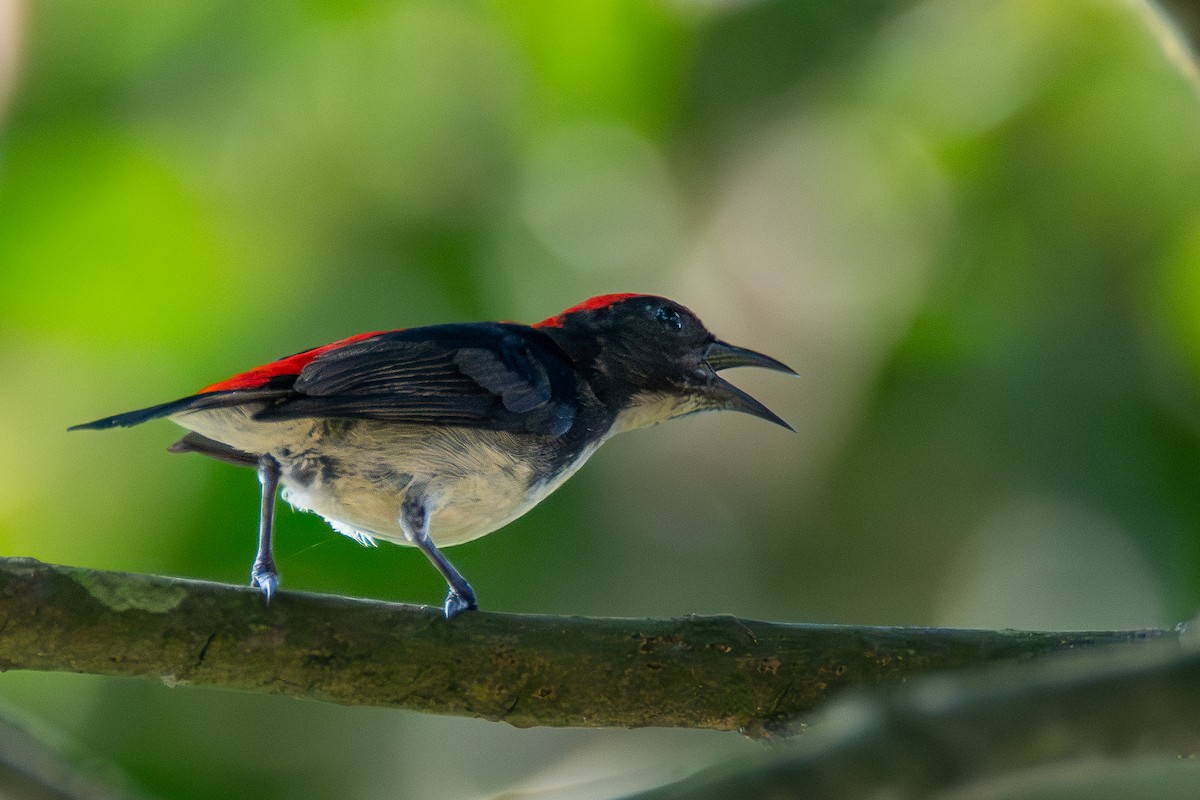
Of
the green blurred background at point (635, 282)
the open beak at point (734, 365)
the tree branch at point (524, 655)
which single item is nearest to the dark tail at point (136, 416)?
the tree branch at point (524, 655)

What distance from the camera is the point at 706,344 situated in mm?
4434

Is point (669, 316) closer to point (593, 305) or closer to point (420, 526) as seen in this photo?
point (593, 305)

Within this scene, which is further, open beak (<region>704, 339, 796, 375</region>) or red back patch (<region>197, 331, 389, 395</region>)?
open beak (<region>704, 339, 796, 375</region>)

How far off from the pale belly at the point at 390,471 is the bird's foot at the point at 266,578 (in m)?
0.43

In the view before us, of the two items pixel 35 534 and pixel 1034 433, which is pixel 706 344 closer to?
pixel 1034 433

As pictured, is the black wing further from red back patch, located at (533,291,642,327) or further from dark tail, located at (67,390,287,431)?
red back patch, located at (533,291,642,327)

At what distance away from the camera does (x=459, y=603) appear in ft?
10.4

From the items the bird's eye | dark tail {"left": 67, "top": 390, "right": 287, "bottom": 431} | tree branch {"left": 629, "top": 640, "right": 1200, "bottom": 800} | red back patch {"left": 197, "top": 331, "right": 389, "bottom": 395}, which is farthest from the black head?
tree branch {"left": 629, "top": 640, "right": 1200, "bottom": 800}

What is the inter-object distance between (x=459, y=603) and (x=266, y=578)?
482mm

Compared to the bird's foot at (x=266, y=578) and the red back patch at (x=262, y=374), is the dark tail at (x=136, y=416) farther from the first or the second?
the bird's foot at (x=266, y=578)

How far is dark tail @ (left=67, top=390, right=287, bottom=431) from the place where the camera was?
9.96ft

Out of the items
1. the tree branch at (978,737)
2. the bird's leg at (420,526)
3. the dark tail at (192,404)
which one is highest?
the tree branch at (978,737)

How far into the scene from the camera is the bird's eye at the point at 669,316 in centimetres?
435

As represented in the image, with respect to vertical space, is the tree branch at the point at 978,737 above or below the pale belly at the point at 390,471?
above
